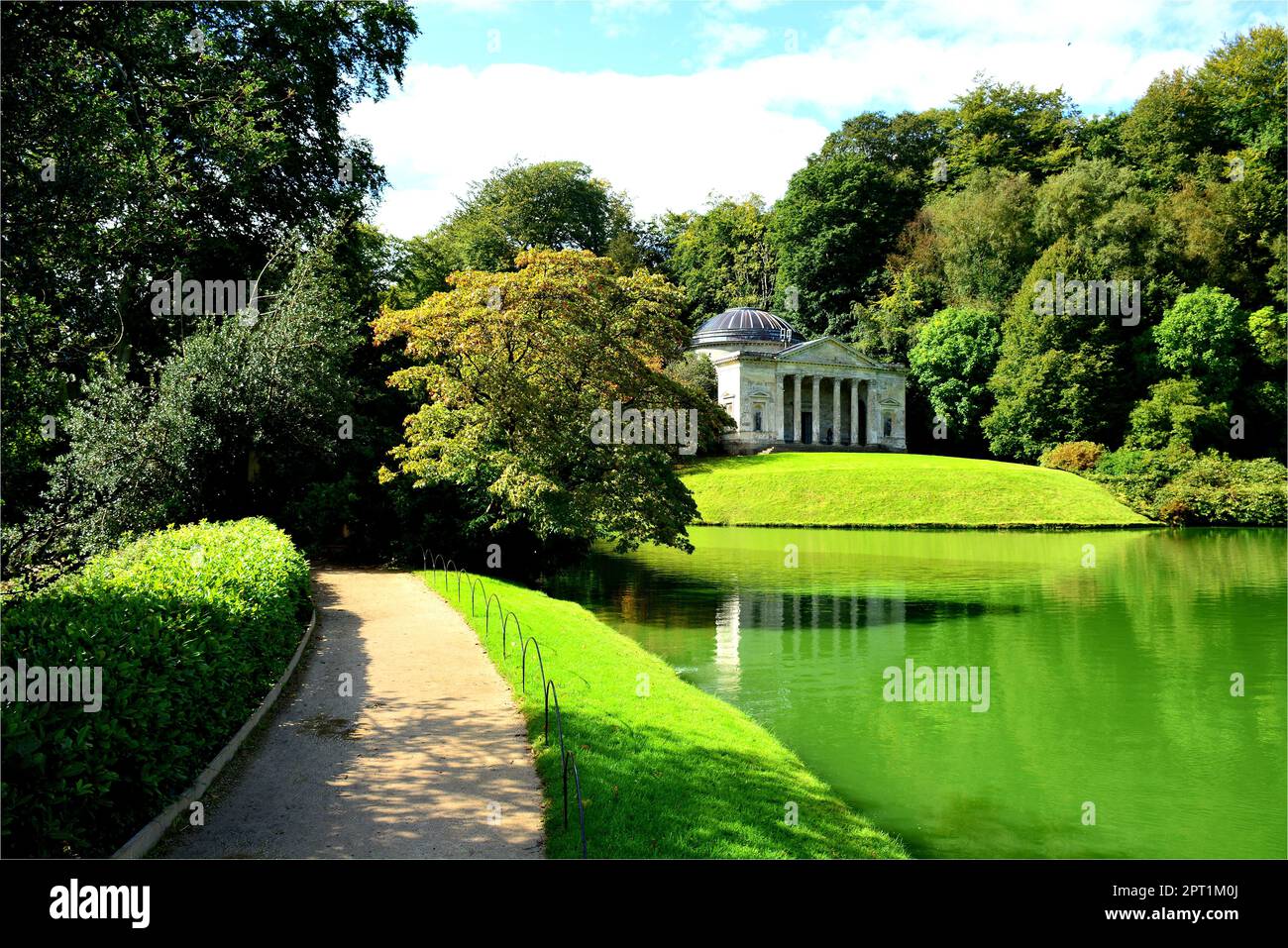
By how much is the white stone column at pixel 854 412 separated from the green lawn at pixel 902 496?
14743 millimetres

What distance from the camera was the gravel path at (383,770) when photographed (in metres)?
6.46

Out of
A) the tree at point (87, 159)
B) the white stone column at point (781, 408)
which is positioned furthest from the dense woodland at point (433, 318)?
the white stone column at point (781, 408)

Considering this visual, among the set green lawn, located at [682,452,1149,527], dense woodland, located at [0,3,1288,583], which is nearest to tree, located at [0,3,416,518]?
dense woodland, located at [0,3,1288,583]

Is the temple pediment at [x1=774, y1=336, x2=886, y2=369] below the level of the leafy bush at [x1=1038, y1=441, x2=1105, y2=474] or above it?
above

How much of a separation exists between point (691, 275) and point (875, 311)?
61.0ft

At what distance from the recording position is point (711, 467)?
52250 millimetres

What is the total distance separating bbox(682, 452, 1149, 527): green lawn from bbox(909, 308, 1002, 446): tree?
11.3 metres

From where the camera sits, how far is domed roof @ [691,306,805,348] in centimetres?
6569

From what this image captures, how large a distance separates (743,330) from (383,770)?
6023 cm

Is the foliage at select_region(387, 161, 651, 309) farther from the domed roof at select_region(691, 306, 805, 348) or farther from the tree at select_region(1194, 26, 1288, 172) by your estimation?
the tree at select_region(1194, 26, 1288, 172)

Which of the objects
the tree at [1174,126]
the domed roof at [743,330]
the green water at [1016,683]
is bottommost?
the green water at [1016,683]

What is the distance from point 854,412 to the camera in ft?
216

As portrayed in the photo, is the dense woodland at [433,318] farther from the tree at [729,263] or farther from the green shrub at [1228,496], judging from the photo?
the tree at [729,263]
